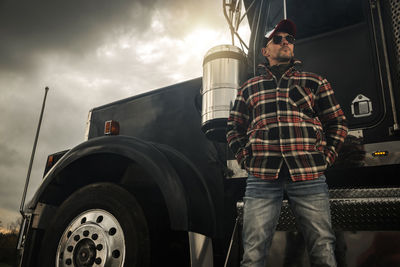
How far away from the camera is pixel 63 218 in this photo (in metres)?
2.86

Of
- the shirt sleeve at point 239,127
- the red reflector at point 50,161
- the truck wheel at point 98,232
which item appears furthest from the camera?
the red reflector at point 50,161

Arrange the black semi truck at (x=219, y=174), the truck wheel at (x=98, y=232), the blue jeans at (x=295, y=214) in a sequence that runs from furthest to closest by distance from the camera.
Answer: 1. the truck wheel at (x=98, y=232)
2. the black semi truck at (x=219, y=174)
3. the blue jeans at (x=295, y=214)

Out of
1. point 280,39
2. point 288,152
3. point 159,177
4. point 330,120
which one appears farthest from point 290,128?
point 159,177

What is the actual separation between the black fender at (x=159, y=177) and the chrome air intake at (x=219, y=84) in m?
0.39

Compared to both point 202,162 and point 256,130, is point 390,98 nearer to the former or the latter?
point 256,130

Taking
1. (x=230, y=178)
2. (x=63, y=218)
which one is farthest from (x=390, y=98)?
(x=63, y=218)

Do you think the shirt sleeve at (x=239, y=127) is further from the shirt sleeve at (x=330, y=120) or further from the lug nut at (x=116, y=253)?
the lug nut at (x=116, y=253)

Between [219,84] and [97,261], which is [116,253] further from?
[219,84]

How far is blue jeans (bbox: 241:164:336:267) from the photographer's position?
1.87 m

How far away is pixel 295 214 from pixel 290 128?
514 millimetres

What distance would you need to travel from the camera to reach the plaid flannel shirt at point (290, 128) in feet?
6.49

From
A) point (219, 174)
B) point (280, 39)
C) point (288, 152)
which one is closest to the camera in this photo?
point (288, 152)

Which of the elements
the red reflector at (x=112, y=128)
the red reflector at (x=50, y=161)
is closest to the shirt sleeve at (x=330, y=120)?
the red reflector at (x=112, y=128)

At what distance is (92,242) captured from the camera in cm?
256
